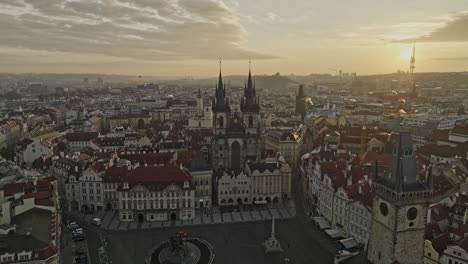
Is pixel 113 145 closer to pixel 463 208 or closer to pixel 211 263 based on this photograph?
pixel 211 263

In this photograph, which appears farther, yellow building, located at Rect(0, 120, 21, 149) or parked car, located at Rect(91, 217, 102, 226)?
yellow building, located at Rect(0, 120, 21, 149)

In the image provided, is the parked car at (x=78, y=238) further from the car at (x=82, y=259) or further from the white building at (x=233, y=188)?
the white building at (x=233, y=188)

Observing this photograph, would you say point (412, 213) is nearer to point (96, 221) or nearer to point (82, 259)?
point (82, 259)

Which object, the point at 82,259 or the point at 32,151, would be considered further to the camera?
the point at 32,151

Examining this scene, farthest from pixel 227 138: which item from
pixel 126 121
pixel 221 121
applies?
pixel 126 121

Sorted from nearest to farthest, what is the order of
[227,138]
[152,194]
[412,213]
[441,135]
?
[412,213]
[152,194]
[227,138]
[441,135]

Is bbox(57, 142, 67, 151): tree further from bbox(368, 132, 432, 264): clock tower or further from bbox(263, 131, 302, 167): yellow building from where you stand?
bbox(368, 132, 432, 264): clock tower

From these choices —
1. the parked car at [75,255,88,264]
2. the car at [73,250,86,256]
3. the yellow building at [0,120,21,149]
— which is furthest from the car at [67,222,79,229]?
the yellow building at [0,120,21,149]

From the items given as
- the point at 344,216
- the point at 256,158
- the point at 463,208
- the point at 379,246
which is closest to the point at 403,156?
the point at 379,246
